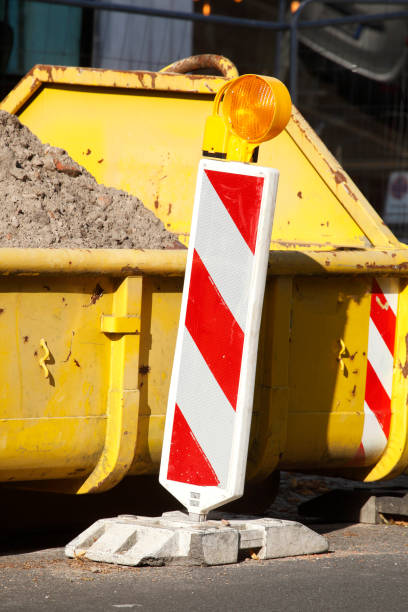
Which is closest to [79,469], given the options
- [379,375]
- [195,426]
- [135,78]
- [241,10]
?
[195,426]

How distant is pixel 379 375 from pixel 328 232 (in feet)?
2.41

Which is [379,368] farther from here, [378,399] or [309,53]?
[309,53]

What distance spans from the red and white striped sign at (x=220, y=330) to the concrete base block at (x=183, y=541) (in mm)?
111

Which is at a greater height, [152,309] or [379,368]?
[152,309]

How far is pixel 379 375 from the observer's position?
4.40 m

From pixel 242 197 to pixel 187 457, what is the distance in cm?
84

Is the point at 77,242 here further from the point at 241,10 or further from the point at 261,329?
the point at 241,10

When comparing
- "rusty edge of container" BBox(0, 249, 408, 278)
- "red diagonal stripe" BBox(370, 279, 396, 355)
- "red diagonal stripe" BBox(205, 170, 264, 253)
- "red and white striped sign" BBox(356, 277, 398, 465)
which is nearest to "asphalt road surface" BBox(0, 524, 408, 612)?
"red and white striped sign" BBox(356, 277, 398, 465)

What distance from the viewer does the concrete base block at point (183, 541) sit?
146 inches

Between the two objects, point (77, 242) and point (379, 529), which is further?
point (379, 529)

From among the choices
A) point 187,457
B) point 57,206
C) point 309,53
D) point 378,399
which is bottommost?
point 187,457

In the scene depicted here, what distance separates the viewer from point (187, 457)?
3838mm

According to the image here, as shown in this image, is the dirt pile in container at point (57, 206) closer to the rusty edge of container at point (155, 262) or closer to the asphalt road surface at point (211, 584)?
the rusty edge of container at point (155, 262)

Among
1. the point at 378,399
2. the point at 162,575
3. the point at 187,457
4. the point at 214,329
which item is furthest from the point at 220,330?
the point at 378,399
